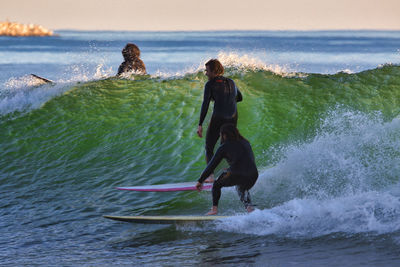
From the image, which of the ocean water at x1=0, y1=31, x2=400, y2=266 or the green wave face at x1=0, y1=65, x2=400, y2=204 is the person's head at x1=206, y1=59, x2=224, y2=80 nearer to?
the ocean water at x1=0, y1=31, x2=400, y2=266

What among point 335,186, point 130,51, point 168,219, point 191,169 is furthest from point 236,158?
point 130,51

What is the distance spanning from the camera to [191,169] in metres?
9.81

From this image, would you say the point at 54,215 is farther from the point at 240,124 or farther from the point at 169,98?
the point at 169,98

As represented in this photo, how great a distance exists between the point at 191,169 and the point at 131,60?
323 centimetres

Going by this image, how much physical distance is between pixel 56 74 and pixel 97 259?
2927cm

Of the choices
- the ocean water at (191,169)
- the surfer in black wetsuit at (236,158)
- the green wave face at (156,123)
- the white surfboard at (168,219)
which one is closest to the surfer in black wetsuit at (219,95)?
the surfer in black wetsuit at (236,158)

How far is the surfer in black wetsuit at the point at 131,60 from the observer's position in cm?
1163

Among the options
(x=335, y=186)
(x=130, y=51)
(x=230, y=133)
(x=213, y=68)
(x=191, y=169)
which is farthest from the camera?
(x=130, y=51)

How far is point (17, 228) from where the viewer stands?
7652 millimetres

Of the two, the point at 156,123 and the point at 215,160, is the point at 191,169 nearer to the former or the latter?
the point at 156,123

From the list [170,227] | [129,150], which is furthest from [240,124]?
[170,227]

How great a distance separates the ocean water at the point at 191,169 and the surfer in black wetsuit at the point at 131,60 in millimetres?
1023

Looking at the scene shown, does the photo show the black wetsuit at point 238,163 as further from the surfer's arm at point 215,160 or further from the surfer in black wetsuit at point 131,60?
the surfer in black wetsuit at point 131,60

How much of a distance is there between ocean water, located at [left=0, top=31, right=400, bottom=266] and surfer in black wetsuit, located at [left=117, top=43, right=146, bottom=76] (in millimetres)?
1023
